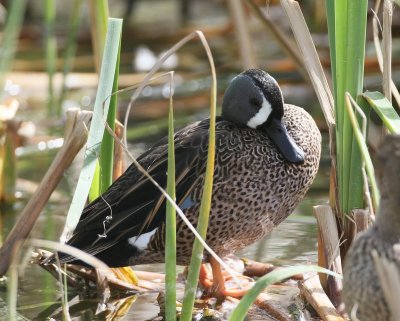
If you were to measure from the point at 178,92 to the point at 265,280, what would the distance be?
4.83 m

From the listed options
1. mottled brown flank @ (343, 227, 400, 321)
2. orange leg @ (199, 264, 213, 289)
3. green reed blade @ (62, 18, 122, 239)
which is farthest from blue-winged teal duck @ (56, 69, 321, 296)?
mottled brown flank @ (343, 227, 400, 321)

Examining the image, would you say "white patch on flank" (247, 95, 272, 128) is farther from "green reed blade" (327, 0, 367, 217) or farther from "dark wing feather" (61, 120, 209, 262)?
"green reed blade" (327, 0, 367, 217)

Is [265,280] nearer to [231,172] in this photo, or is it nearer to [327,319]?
[327,319]

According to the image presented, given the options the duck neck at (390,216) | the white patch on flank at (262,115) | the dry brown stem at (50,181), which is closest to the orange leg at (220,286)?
the white patch on flank at (262,115)

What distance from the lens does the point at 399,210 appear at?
2.89 meters

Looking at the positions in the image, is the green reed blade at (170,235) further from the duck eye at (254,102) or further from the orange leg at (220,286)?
the duck eye at (254,102)

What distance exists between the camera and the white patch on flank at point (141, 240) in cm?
431

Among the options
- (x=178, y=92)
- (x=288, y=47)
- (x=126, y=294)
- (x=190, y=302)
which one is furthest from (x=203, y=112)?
(x=190, y=302)

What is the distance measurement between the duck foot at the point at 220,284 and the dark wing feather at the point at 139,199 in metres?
0.33

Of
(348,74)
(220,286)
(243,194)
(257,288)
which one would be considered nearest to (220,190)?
(243,194)

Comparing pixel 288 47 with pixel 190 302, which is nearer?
pixel 190 302

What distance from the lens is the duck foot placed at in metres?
4.41

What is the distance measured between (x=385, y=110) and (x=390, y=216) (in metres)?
0.72

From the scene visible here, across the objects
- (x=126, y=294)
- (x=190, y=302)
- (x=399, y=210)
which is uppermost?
(x=399, y=210)
